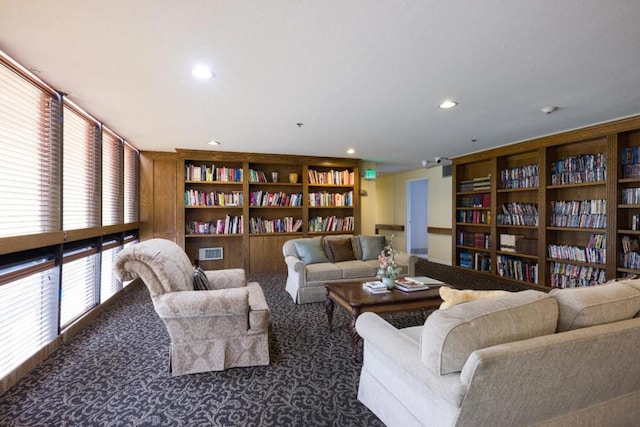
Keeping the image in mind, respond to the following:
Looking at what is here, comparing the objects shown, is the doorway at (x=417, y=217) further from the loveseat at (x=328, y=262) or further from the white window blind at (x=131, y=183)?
the white window blind at (x=131, y=183)

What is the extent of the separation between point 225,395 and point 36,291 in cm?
183

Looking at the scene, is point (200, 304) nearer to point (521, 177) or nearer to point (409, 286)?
point (409, 286)

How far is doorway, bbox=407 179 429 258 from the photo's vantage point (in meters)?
8.14

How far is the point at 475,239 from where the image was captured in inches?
219

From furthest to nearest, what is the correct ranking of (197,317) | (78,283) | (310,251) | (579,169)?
(310,251) < (579,169) < (78,283) < (197,317)

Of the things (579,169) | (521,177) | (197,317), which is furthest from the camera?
(521,177)

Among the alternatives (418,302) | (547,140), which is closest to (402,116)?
(418,302)

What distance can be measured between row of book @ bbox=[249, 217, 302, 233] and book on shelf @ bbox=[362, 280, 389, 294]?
309cm

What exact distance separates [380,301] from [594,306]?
1.41 m

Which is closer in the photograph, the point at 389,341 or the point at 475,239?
the point at 389,341

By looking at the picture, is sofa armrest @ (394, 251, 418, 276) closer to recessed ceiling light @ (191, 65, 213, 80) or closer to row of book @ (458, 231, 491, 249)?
row of book @ (458, 231, 491, 249)

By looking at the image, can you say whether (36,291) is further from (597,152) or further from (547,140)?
(597,152)

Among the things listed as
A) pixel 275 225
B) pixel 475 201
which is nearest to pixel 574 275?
pixel 475 201

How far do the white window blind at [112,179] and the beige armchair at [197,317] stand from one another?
236 centimetres
